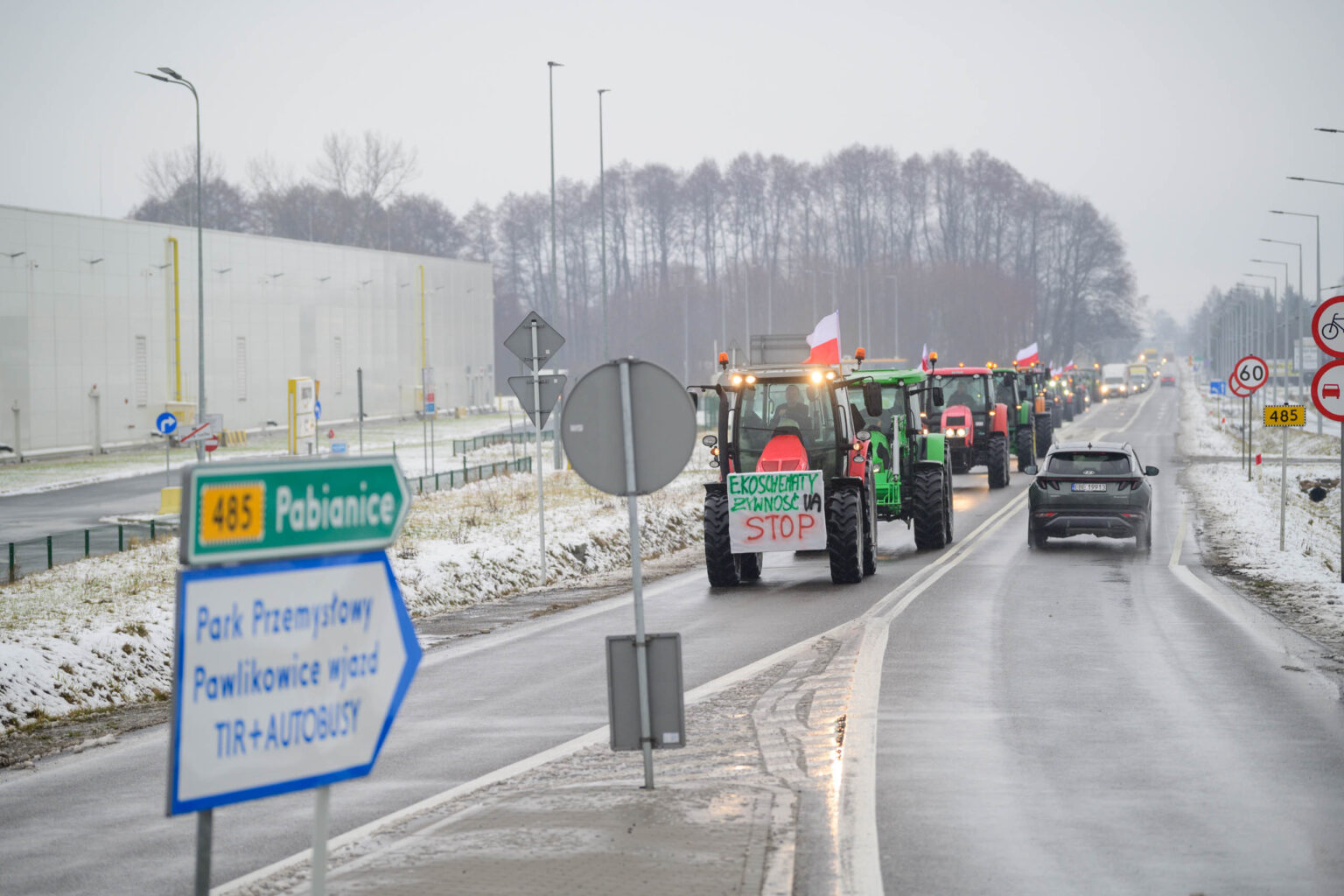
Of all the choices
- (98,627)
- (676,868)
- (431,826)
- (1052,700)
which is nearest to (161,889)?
(431,826)

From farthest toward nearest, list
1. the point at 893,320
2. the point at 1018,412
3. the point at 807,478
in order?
the point at 893,320 → the point at 1018,412 → the point at 807,478

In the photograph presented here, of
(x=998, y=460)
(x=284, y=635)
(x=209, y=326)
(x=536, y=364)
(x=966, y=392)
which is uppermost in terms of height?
(x=209, y=326)

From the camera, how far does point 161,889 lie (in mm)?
6691

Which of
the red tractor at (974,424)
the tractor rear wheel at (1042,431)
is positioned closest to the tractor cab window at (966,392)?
the red tractor at (974,424)

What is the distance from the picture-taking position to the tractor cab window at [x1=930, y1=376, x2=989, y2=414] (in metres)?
35.8

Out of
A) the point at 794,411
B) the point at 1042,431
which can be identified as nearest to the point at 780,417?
the point at 794,411

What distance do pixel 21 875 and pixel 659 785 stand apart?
3141 millimetres

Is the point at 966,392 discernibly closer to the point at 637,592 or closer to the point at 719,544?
the point at 719,544

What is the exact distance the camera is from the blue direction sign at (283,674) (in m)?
4.56

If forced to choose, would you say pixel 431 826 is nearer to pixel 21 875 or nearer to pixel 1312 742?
pixel 21 875

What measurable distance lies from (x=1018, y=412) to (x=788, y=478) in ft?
73.1

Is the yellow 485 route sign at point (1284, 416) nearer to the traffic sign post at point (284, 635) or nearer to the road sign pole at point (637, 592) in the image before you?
the road sign pole at point (637, 592)

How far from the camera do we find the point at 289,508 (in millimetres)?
4727

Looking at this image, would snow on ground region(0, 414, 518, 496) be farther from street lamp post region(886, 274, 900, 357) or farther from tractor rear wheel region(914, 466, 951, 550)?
street lamp post region(886, 274, 900, 357)
